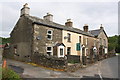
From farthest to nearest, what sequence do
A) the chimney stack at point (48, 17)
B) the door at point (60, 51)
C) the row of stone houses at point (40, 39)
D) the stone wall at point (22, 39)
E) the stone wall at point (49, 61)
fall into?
the chimney stack at point (48, 17)
the door at point (60, 51)
the stone wall at point (22, 39)
the row of stone houses at point (40, 39)
the stone wall at point (49, 61)

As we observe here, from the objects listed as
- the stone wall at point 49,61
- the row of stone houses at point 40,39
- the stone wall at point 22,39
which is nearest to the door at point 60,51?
the row of stone houses at point 40,39

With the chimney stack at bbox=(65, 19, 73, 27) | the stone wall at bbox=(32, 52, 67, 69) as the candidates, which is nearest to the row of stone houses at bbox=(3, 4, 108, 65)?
the stone wall at bbox=(32, 52, 67, 69)

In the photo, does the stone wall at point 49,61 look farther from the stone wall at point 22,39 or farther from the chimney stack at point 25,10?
the chimney stack at point 25,10

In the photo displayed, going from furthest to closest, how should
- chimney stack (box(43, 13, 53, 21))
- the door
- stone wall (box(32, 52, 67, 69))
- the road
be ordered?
chimney stack (box(43, 13, 53, 21)) < the door < stone wall (box(32, 52, 67, 69)) < the road

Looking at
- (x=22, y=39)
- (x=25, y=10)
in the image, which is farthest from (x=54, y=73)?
(x=25, y=10)

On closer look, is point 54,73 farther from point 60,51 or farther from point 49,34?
point 49,34

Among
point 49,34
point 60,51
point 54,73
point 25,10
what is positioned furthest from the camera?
point 60,51

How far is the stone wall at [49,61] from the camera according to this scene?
44.4 ft

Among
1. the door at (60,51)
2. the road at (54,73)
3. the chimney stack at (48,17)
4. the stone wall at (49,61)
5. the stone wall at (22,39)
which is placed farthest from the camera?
the chimney stack at (48,17)

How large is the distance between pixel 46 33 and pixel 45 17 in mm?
5360

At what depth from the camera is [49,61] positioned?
14.5 m

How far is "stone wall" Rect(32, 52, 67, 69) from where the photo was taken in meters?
13.5

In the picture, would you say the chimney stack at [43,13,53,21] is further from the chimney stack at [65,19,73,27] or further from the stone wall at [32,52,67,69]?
the stone wall at [32,52,67,69]

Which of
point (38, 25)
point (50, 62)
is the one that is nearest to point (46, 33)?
point (38, 25)
